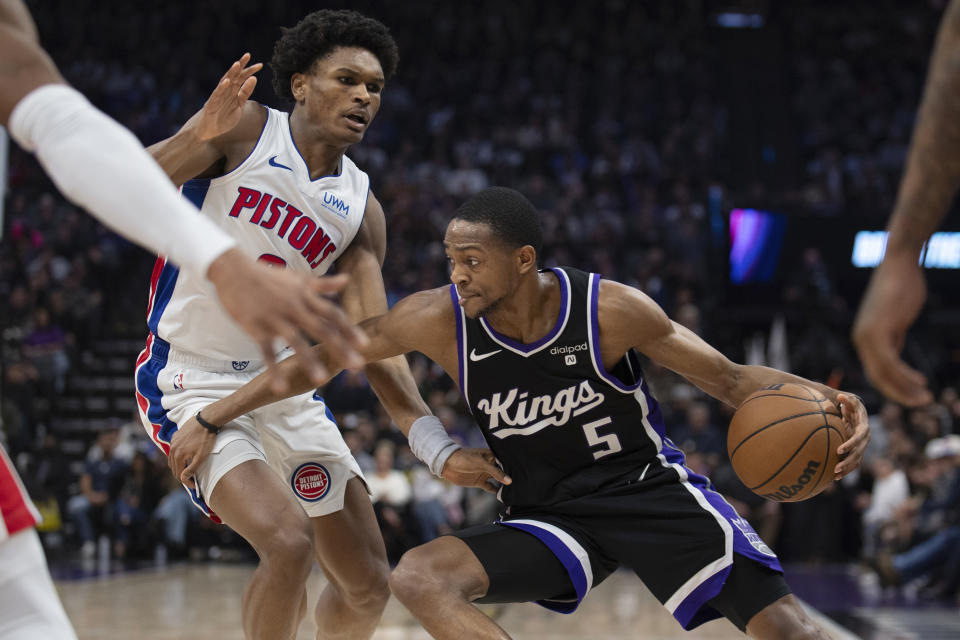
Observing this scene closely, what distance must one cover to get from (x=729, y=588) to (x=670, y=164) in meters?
14.3

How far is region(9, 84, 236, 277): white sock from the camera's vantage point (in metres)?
1.63

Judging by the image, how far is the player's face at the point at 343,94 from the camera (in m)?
3.84

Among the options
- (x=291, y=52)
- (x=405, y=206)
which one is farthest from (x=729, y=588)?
(x=405, y=206)

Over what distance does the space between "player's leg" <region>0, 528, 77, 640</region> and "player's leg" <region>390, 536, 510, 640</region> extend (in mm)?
1521

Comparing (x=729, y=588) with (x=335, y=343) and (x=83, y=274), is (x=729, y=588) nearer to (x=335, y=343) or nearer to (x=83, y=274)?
(x=335, y=343)

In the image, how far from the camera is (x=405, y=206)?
604 inches

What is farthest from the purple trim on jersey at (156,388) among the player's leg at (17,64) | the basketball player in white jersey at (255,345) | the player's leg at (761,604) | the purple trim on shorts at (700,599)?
the player's leg at (17,64)

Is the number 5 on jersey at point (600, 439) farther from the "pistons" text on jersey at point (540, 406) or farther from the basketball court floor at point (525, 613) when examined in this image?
the basketball court floor at point (525, 613)

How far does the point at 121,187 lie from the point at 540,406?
6.84ft

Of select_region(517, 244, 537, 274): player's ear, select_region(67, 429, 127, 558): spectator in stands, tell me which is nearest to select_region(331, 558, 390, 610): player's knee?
select_region(517, 244, 537, 274): player's ear

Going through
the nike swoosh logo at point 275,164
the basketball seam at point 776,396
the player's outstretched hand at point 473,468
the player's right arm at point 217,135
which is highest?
the player's right arm at point 217,135

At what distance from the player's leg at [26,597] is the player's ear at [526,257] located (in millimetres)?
1956

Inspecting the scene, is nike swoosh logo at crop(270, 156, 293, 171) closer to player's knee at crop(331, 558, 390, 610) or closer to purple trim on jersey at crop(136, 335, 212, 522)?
purple trim on jersey at crop(136, 335, 212, 522)

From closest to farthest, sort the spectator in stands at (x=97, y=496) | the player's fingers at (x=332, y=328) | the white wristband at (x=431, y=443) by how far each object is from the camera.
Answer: the player's fingers at (x=332, y=328) → the white wristband at (x=431, y=443) → the spectator in stands at (x=97, y=496)
